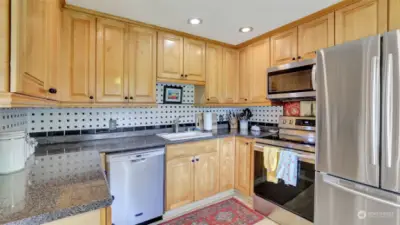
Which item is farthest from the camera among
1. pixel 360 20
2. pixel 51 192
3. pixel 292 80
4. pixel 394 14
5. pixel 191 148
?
pixel 191 148

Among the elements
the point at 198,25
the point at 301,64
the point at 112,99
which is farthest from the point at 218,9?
the point at 112,99

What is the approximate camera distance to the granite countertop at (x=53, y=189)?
27.5 inches

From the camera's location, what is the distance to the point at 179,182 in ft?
7.21

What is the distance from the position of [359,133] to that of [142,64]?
2080mm

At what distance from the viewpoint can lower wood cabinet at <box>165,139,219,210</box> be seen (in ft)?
7.02

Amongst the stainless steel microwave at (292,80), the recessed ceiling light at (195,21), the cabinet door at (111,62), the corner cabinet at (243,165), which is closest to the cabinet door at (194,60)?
the recessed ceiling light at (195,21)

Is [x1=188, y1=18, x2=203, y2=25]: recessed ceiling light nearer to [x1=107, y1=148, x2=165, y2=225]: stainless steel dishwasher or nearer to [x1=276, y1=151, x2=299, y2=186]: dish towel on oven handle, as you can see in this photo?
[x1=107, y1=148, x2=165, y2=225]: stainless steel dishwasher

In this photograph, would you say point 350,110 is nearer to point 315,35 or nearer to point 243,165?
point 315,35

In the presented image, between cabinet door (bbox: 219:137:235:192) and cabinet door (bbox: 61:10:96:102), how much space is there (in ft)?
5.40

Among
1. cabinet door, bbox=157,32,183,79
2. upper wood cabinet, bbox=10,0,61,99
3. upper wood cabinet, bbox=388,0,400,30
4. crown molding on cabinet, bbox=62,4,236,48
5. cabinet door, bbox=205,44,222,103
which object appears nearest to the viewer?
upper wood cabinet, bbox=10,0,61,99

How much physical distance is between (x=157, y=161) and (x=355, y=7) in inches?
91.7

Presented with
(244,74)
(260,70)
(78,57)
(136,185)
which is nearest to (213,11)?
(260,70)

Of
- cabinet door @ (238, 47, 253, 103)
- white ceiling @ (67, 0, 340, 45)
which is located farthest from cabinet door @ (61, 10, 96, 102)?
cabinet door @ (238, 47, 253, 103)

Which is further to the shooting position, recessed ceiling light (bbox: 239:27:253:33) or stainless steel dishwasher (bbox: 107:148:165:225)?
recessed ceiling light (bbox: 239:27:253:33)
